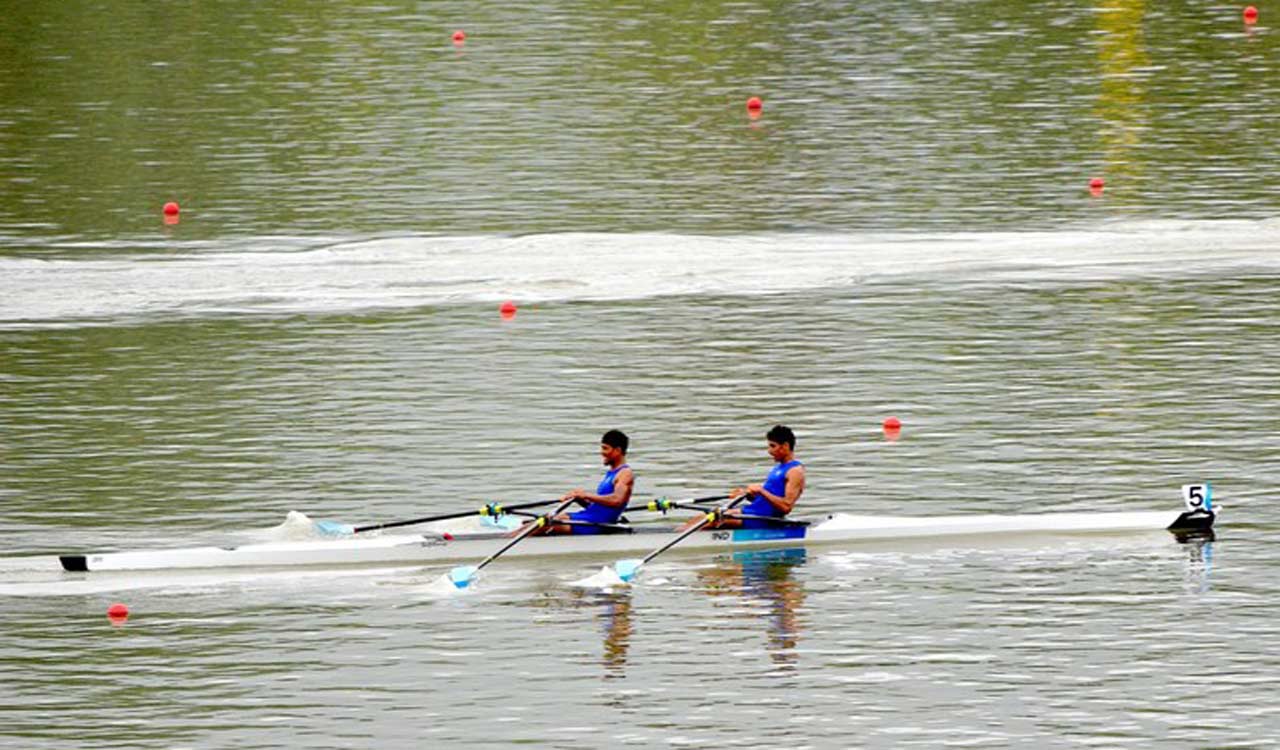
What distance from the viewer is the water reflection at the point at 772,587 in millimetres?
17516

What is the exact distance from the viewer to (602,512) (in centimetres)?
1980

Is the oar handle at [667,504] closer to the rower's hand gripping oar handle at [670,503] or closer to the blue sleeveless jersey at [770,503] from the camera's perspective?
the rower's hand gripping oar handle at [670,503]

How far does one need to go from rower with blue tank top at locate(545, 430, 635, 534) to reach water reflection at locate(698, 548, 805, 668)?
31.8 inches

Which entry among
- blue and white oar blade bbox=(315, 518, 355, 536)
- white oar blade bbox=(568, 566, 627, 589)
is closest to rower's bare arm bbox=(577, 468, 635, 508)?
white oar blade bbox=(568, 566, 627, 589)

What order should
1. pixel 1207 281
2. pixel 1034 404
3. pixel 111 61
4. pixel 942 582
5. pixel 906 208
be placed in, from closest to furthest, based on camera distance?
pixel 942 582 → pixel 1034 404 → pixel 1207 281 → pixel 906 208 → pixel 111 61

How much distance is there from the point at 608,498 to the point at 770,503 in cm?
121

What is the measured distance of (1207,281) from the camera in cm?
3002

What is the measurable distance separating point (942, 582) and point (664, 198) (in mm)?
17672

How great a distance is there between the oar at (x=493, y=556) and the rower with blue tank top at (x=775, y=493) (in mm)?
1006

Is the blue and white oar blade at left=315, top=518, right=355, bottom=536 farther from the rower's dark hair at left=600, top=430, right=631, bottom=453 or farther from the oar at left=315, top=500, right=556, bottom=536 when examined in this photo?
the rower's dark hair at left=600, top=430, right=631, bottom=453

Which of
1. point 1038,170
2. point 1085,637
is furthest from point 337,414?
point 1038,170

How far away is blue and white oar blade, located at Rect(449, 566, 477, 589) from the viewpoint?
19078 millimetres

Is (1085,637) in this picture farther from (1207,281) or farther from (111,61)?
(111,61)

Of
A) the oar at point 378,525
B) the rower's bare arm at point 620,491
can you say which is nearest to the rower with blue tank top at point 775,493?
the rower's bare arm at point 620,491
